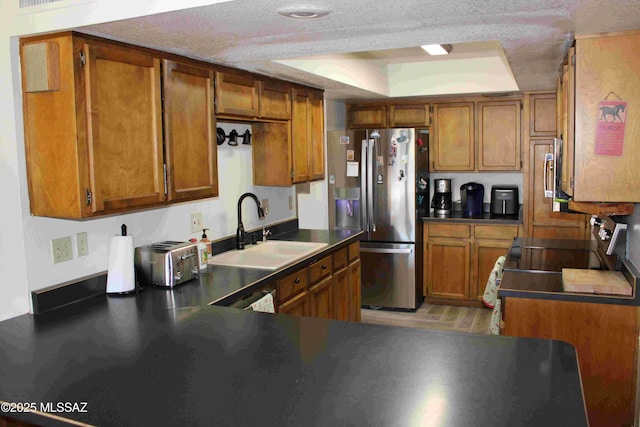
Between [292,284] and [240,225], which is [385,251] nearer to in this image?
[240,225]

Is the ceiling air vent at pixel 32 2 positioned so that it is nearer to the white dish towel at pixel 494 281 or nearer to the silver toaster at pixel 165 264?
the silver toaster at pixel 165 264

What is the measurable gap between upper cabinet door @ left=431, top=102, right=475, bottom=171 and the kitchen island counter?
152 inches

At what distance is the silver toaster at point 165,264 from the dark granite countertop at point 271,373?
17.6 inches

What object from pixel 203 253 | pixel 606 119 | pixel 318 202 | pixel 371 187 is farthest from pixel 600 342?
pixel 318 202

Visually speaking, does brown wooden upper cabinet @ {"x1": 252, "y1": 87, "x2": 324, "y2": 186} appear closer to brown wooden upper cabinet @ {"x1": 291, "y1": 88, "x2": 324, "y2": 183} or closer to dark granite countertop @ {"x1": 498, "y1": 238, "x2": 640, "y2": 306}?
brown wooden upper cabinet @ {"x1": 291, "y1": 88, "x2": 324, "y2": 183}

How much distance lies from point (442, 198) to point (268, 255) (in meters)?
2.64

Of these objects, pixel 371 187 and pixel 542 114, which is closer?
pixel 542 114

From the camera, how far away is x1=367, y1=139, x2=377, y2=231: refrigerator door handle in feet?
18.0

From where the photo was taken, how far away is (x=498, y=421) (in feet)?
4.66

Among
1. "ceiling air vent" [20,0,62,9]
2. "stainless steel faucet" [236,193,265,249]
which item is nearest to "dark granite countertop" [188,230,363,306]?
"stainless steel faucet" [236,193,265,249]

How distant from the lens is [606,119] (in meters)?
2.41

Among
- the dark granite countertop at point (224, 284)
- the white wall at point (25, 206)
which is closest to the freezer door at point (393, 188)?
the dark granite countertop at point (224, 284)

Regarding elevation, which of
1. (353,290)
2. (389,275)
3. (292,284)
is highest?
(292,284)

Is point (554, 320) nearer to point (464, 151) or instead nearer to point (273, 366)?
point (273, 366)
